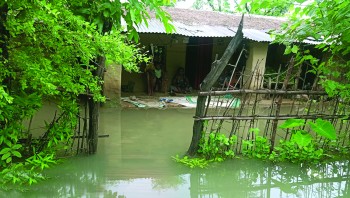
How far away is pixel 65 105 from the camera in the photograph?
4.74 meters

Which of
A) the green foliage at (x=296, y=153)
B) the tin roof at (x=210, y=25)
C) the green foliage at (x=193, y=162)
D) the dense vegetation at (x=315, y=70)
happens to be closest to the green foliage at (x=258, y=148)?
the dense vegetation at (x=315, y=70)

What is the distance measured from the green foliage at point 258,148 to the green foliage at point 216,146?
0.89 feet

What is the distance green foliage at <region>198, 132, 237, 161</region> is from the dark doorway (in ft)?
26.3

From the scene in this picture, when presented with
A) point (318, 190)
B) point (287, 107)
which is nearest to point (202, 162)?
point (318, 190)

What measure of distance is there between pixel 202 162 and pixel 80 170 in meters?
1.99

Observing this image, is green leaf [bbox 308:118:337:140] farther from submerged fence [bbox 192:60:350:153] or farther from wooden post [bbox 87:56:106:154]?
wooden post [bbox 87:56:106:154]

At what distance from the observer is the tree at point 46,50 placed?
3.55 m

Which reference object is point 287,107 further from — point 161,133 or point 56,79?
point 56,79

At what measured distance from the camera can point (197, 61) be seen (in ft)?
44.0

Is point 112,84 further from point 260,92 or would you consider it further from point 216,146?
point 260,92

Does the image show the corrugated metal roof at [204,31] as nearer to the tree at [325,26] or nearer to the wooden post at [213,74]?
the wooden post at [213,74]

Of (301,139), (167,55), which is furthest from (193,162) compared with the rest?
(167,55)

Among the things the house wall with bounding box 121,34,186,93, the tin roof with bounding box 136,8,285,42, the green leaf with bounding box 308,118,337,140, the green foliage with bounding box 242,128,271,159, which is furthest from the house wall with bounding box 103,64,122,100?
the green leaf with bounding box 308,118,337,140

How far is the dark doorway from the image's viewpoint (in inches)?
526
